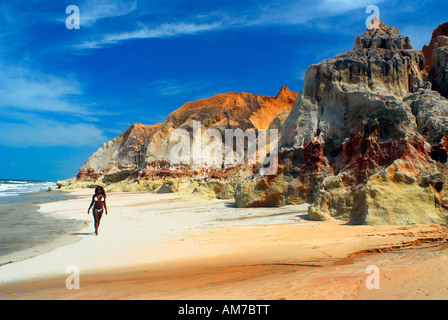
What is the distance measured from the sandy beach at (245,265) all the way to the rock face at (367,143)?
99 centimetres

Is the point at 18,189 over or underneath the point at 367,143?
underneath

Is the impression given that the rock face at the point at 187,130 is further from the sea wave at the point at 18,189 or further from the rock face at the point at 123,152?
the sea wave at the point at 18,189

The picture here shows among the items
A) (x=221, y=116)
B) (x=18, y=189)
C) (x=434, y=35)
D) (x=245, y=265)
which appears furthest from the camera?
(x=221, y=116)

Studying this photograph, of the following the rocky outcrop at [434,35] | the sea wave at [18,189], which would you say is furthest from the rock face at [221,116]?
the rocky outcrop at [434,35]

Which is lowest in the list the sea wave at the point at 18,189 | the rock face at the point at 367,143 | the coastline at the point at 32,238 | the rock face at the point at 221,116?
the sea wave at the point at 18,189

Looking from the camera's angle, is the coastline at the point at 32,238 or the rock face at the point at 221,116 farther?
the rock face at the point at 221,116

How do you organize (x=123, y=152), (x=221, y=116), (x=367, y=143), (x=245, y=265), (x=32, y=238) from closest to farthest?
1. (x=245, y=265)
2. (x=32, y=238)
3. (x=367, y=143)
4. (x=221, y=116)
5. (x=123, y=152)

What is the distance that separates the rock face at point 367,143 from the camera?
656 centimetres

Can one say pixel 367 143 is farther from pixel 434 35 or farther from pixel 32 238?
pixel 434 35

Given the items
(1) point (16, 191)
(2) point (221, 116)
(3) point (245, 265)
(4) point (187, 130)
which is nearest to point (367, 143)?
(3) point (245, 265)

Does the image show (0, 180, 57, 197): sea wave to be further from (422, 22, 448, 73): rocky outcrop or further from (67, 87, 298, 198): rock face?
(422, 22, 448, 73): rocky outcrop

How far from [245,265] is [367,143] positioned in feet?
20.2

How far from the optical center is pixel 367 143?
28.3ft

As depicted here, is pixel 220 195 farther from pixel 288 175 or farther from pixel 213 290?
pixel 213 290
